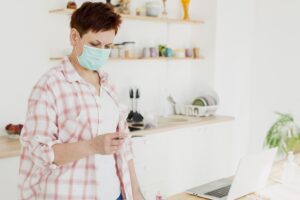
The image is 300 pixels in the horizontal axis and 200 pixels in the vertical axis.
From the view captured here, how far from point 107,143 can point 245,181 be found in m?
0.77

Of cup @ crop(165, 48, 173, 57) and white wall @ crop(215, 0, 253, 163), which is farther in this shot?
white wall @ crop(215, 0, 253, 163)

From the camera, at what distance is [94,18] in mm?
1535

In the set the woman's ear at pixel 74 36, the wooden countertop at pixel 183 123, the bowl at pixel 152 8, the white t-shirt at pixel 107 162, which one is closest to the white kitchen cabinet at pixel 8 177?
the wooden countertop at pixel 183 123

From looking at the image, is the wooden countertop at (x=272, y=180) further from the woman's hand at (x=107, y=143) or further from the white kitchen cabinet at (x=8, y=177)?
the white kitchen cabinet at (x=8, y=177)

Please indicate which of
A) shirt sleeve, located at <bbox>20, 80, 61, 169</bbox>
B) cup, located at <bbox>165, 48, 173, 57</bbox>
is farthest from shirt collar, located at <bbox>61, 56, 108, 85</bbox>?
cup, located at <bbox>165, 48, 173, 57</bbox>

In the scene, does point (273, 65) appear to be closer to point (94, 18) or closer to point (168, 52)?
point (168, 52)

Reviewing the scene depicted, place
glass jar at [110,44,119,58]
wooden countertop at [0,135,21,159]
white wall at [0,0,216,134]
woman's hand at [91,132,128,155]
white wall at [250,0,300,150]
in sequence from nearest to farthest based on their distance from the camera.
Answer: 1. woman's hand at [91,132,128,155]
2. wooden countertop at [0,135,21,159]
3. white wall at [0,0,216,134]
4. glass jar at [110,44,119,58]
5. white wall at [250,0,300,150]

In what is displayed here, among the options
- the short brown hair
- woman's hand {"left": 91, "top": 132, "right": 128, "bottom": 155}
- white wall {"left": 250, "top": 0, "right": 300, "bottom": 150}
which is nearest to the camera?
woman's hand {"left": 91, "top": 132, "right": 128, "bottom": 155}

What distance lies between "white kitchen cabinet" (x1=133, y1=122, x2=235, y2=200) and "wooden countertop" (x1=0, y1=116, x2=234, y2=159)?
42 mm

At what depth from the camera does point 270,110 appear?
14.9 feet

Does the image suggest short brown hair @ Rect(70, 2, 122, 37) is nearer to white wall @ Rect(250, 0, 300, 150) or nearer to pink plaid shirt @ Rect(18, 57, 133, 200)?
pink plaid shirt @ Rect(18, 57, 133, 200)

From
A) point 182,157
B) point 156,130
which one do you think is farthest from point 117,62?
point 182,157

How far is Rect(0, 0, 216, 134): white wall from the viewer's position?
10.00 feet

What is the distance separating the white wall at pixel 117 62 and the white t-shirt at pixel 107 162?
5.20 ft
